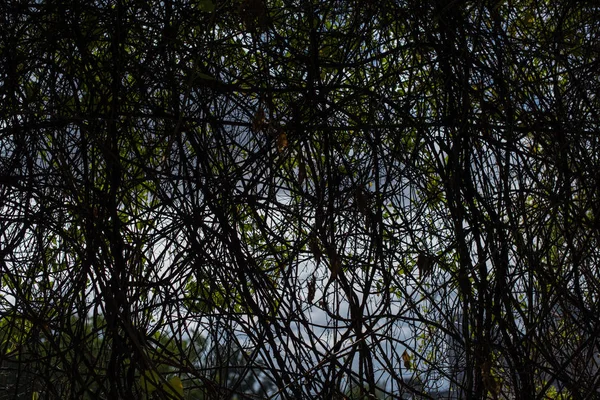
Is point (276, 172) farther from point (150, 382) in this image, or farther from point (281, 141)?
→ point (150, 382)

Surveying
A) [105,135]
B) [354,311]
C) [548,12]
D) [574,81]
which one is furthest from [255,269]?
[548,12]

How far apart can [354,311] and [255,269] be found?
0.22m

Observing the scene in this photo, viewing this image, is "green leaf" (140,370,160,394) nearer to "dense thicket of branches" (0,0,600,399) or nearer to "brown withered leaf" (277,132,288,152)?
"dense thicket of branches" (0,0,600,399)

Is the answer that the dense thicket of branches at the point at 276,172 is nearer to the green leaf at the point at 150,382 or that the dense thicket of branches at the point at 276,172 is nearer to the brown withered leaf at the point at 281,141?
the brown withered leaf at the point at 281,141

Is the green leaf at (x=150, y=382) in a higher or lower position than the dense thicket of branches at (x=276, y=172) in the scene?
lower

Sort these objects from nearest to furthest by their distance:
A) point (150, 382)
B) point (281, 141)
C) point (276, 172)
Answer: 1. point (150, 382)
2. point (281, 141)
3. point (276, 172)

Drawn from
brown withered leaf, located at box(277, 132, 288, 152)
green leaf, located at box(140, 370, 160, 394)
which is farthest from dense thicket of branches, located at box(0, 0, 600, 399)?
green leaf, located at box(140, 370, 160, 394)

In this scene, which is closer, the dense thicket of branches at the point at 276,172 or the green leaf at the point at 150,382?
the green leaf at the point at 150,382

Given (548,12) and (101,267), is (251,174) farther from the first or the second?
(548,12)

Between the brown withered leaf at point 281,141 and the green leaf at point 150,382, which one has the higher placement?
the brown withered leaf at point 281,141

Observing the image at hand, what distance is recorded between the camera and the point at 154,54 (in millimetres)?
1466

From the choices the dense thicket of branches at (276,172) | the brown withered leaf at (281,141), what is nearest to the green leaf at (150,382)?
the dense thicket of branches at (276,172)

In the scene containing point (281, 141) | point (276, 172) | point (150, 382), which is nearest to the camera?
point (150, 382)

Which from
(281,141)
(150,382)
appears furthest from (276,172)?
(150,382)
